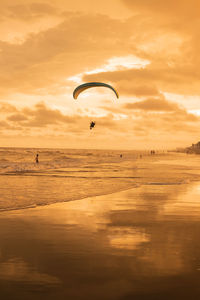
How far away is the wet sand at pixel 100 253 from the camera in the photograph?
6.38m

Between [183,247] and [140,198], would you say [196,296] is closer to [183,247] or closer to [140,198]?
[183,247]

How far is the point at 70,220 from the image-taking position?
12203 millimetres

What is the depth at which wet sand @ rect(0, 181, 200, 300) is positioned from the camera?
638 cm

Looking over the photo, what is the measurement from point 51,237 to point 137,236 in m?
2.66

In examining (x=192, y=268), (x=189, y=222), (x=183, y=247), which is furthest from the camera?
(x=189, y=222)

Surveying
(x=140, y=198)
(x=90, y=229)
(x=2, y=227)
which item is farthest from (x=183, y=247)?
(x=140, y=198)

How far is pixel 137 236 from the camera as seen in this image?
33.0 ft

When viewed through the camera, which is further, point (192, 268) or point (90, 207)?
point (90, 207)

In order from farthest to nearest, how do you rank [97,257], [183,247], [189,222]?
[189,222]
[183,247]
[97,257]

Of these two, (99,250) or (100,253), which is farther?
(99,250)

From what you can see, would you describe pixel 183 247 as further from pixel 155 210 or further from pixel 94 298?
pixel 155 210

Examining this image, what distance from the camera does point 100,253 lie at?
8406 millimetres

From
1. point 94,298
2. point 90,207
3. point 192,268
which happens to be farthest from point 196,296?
point 90,207

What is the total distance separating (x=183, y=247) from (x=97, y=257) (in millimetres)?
2532
